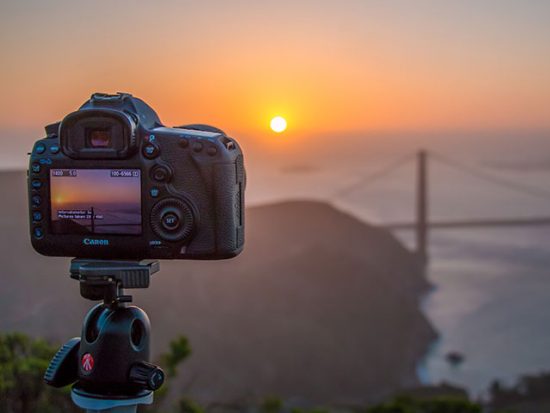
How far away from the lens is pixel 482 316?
896cm

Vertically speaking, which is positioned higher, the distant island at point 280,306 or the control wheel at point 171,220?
the control wheel at point 171,220

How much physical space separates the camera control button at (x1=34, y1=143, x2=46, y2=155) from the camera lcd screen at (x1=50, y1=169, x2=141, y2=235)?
0.15 feet

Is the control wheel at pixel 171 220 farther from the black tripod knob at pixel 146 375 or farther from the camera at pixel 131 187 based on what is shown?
the black tripod knob at pixel 146 375

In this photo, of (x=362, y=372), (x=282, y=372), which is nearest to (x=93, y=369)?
(x=282, y=372)

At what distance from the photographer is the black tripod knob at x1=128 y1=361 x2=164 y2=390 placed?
1109mm

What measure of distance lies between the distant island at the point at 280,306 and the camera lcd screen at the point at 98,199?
6.47ft

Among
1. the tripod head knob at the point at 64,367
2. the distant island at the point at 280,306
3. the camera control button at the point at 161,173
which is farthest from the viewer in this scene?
the distant island at the point at 280,306

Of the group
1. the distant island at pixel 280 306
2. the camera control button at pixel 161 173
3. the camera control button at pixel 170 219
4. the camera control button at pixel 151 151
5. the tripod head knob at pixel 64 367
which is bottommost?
the distant island at pixel 280 306

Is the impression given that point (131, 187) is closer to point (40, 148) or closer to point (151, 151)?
point (151, 151)

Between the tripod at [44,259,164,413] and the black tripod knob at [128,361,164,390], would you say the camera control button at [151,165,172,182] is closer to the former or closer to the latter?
the tripod at [44,259,164,413]

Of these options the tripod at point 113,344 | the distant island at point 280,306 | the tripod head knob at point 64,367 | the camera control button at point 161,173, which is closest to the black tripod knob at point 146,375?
the tripod at point 113,344

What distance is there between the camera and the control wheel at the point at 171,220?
1.08 metres

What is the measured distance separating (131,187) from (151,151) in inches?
2.6

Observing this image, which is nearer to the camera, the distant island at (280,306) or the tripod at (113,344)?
the tripod at (113,344)
